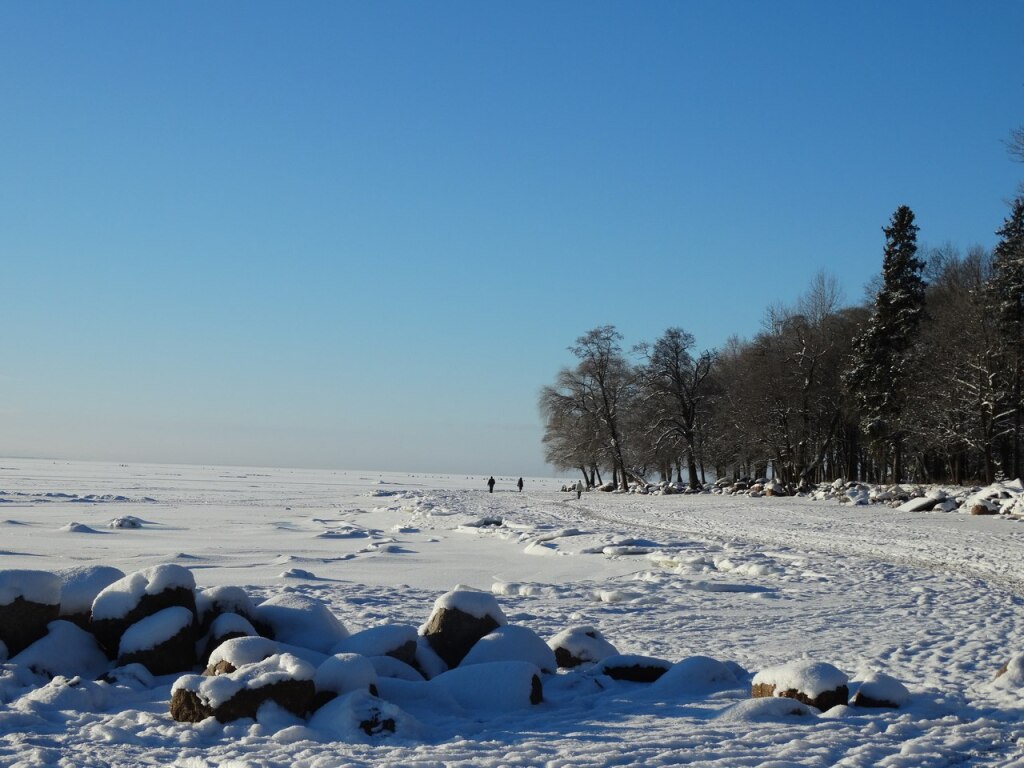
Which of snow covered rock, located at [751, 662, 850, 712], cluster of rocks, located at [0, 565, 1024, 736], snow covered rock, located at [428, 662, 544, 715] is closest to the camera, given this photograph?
cluster of rocks, located at [0, 565, 1024, 736]

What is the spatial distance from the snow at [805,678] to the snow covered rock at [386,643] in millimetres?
3243

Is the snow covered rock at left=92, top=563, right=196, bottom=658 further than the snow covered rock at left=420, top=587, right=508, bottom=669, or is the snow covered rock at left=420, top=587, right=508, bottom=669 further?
the snow covered rock at left=420, top=587, right=508, bottom=669

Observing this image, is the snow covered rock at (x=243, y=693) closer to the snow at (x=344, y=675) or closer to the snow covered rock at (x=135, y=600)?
the snow at (x=344, y=675)

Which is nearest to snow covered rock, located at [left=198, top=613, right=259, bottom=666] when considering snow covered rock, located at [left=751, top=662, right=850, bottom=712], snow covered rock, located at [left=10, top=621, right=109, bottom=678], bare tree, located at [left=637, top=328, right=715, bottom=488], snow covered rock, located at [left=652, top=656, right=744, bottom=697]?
snow covered rock, located at [left=10, top=621, right=109, bottom=678]

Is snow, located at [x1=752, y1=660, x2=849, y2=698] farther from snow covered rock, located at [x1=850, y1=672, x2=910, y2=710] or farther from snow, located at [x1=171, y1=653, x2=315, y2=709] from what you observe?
snow, located at [x1=171, y1=653, x2=315, y2=709]

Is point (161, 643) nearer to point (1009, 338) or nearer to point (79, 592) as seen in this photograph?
point (79, 592)

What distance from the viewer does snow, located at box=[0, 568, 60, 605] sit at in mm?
8773

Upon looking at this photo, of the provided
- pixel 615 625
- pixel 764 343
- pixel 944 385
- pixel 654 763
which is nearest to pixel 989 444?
pixel 944 385

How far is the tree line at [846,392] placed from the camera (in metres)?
37.7

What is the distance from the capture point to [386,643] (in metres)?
8.63

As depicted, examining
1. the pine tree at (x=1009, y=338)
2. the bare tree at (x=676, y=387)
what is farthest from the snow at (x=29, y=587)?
the bare tree at (x=676, y=387)

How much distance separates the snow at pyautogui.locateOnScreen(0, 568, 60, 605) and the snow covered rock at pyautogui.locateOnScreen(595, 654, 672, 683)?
18.2 feet

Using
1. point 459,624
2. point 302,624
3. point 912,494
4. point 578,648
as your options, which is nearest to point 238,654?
point 302,624

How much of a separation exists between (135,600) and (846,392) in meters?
42.0
